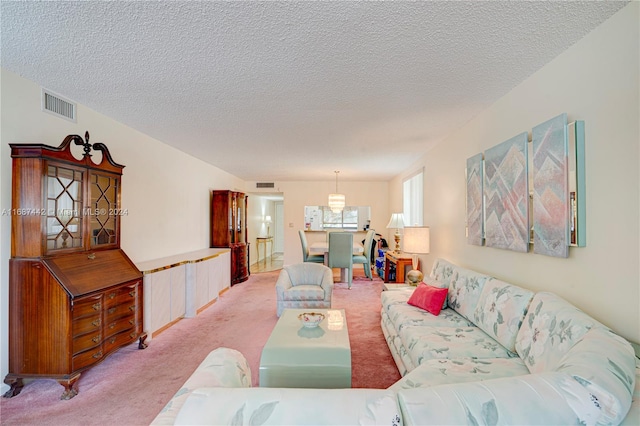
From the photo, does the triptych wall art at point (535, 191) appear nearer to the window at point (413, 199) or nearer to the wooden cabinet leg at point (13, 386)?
the window at point (413, 199)

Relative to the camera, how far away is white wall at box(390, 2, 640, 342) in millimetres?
1476

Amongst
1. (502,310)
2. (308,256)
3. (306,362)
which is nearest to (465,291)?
(502,310)

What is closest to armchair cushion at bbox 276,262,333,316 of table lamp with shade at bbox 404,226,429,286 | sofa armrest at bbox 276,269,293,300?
sofa armrest at bbox 276,269,293,300

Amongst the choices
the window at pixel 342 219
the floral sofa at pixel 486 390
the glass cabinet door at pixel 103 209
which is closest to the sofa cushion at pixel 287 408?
the floral sofa at pixel 486 390

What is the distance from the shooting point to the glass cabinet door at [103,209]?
107 inches

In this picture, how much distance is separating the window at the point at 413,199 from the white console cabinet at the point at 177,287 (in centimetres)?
361

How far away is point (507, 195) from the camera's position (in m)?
2.42

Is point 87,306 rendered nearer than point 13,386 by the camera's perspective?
No

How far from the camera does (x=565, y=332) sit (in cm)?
149

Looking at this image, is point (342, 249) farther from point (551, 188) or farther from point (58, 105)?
point (58, 105)

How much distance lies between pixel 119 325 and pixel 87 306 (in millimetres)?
449

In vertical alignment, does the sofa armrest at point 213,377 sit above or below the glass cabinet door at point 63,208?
below

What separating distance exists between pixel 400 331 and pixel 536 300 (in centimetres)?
101

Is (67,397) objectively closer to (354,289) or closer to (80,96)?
(80,96)
